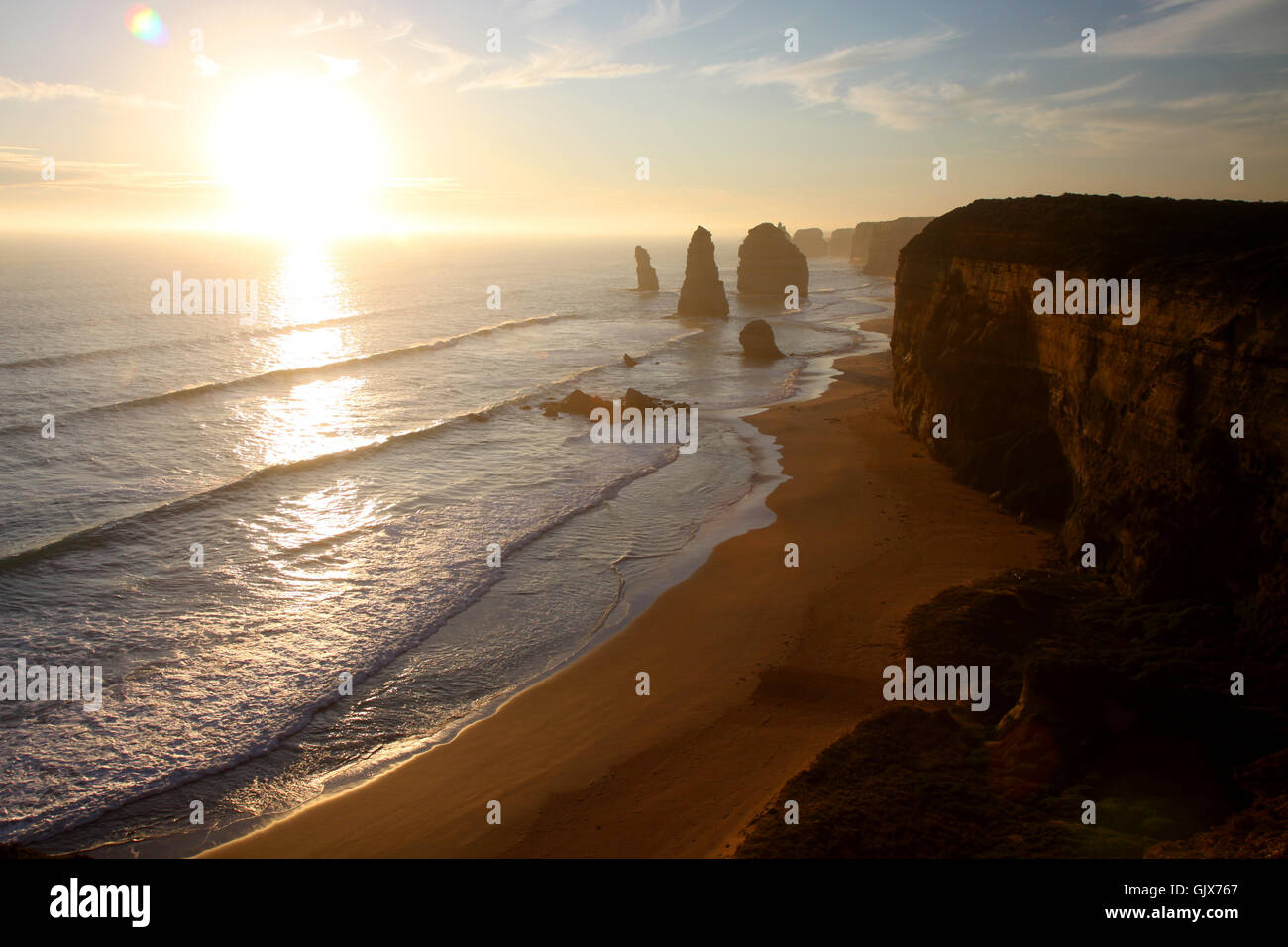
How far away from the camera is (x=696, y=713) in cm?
1460

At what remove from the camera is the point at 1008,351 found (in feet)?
83.7

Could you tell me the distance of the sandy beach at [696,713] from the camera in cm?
1170

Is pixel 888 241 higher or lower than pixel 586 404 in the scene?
higher

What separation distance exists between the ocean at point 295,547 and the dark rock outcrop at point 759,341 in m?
2.55

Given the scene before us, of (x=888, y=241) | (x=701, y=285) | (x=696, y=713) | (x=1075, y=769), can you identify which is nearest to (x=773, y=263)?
(x=701, y=285)

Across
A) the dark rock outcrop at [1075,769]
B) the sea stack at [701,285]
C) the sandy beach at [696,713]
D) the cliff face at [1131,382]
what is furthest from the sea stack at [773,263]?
the dark rock outcrop at [1075,769]

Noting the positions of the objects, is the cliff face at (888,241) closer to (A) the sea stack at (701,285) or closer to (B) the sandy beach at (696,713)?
(A) the sea stack at (701,285)

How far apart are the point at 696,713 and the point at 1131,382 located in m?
12.5

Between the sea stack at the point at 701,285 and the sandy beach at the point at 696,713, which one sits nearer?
the sandy beach at the point at 696,713

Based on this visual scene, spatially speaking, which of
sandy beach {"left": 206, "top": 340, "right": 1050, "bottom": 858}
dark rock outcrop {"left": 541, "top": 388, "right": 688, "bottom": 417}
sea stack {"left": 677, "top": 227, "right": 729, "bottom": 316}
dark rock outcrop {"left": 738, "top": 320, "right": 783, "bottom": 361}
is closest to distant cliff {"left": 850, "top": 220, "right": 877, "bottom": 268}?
sea stack {"left": 677, "top": 227, "right": 729, "bottom": 316}

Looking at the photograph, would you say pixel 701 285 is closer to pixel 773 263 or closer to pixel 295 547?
pixel 773 263

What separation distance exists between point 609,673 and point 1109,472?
1273 cm
